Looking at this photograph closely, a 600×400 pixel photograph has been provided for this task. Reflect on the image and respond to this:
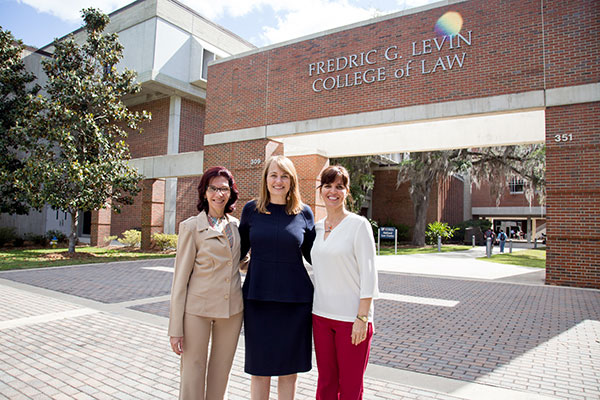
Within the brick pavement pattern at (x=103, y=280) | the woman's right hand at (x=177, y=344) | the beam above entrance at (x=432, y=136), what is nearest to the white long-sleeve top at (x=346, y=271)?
the woman's right hand at (x=177, y=344)

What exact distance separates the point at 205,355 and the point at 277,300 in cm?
59

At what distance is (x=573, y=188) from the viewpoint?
923cm

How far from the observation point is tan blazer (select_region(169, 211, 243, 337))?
244cm

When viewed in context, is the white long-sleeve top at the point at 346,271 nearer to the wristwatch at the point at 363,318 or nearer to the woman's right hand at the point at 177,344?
the wristwatch at the point at 363,318

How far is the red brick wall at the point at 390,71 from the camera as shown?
32.6 ft

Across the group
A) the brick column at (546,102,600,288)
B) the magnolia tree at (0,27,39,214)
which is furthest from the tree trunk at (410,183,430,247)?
the magnolia tree at (0,27,39,214)

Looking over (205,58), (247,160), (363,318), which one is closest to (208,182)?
(363,318)

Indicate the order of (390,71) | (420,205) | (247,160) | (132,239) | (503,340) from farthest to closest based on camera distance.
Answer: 1. (420,205)
2. (132,239)
3. (247,160)
4. (390,71)
5. (503,340)

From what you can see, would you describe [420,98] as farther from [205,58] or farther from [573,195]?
[205,58]

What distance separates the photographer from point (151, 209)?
1795cm

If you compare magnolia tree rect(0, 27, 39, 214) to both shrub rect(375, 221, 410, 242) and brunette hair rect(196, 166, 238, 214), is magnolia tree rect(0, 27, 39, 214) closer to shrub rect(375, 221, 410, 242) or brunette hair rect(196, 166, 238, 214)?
brunette hair rect(196, 166, 238, 214)

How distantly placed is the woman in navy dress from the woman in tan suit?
0.12 m

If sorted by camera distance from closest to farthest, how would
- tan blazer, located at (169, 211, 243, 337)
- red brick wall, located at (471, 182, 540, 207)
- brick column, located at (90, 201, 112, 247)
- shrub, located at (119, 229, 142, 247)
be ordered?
1. tan blazer, located at (169, 211, 243, 337)
2. shrub, located at (119, 229, 142, 247)
3. brick column, located at (90, 201, 112, 247)
4. red brick wall, located at (471, 182, 540, 207)

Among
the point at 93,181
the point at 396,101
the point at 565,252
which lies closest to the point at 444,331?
the point at 565,252
